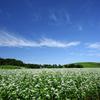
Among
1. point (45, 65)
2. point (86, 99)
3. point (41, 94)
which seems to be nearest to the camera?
point (41, 94)

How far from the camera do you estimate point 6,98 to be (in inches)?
553

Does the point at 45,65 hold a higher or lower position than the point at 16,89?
higher

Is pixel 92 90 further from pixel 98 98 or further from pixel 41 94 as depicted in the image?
pixel 41 94

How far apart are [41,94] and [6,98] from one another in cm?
213

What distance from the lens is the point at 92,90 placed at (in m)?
19.7

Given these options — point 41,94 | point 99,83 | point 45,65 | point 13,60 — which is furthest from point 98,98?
point 13,60

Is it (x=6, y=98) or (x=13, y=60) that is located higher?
(x=13, y=60)

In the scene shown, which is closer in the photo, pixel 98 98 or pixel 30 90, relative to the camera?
pixel 30 90

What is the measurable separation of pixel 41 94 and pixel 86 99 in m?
6.18

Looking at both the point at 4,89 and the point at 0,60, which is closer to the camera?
the point at 4,89

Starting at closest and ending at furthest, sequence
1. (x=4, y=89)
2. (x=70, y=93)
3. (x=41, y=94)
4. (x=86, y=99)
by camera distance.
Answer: (x=41, y=94) → (x=4, y=89) → (x=70, y=93) → (x=86, y=99)

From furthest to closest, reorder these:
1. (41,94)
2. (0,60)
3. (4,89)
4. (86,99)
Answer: (0,60) → (86,99) → (4,89) → (41,94)

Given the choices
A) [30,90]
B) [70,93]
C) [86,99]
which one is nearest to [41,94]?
[30,90]

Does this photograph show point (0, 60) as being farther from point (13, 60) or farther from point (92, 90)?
point (92, 90)
